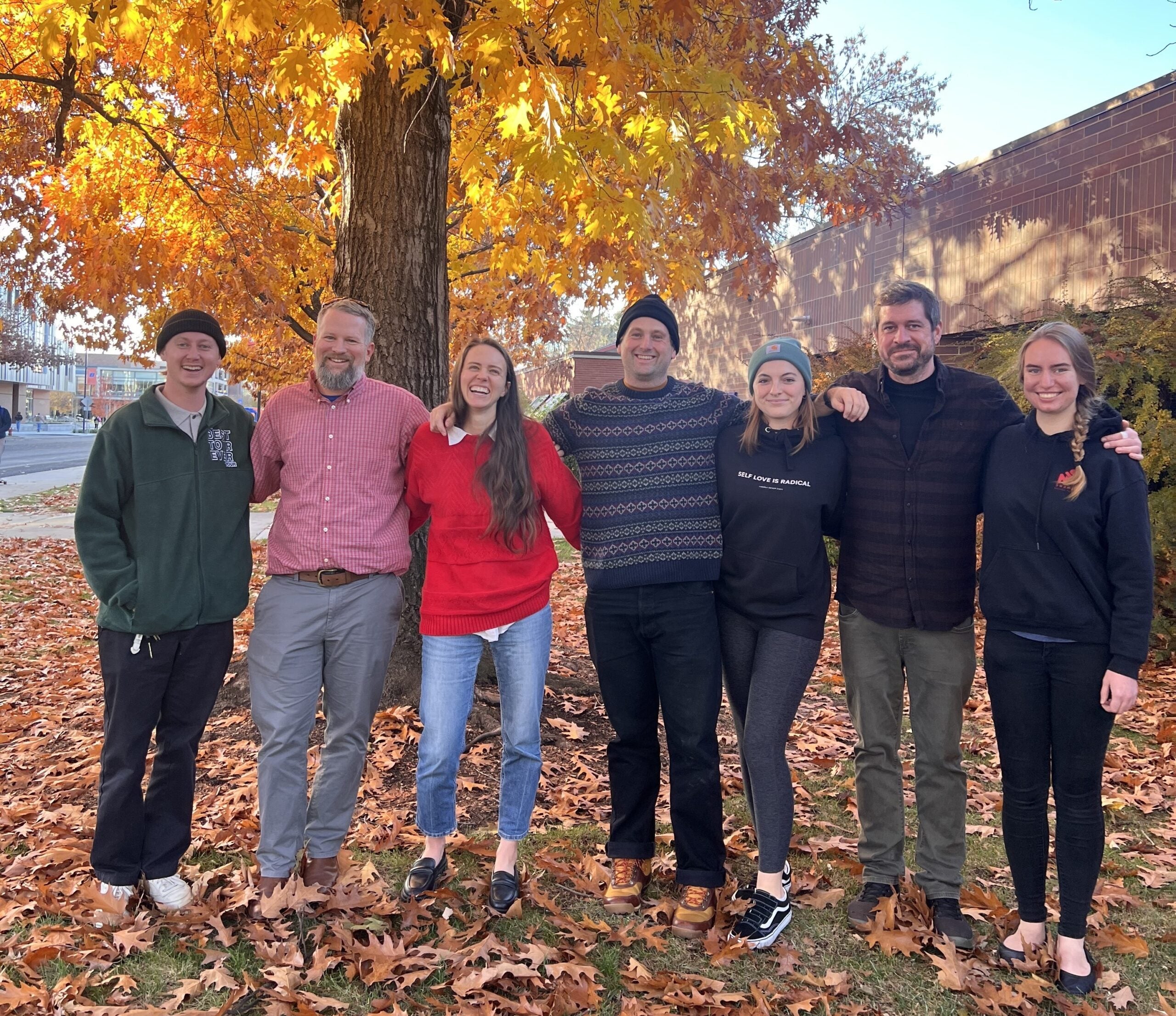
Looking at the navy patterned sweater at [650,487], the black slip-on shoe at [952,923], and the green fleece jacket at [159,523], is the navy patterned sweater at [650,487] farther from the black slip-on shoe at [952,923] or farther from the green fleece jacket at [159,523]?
the black slip-on shoe at [952,923]

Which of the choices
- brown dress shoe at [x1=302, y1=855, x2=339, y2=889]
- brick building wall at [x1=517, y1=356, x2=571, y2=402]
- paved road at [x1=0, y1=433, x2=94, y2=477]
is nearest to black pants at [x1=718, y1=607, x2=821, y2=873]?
brown dress shoe at [x1=302, y1=855, x2=339, y2=889]

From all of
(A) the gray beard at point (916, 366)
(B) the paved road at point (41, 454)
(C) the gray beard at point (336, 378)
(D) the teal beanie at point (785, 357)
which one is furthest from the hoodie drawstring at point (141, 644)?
(B) the paved road at point (41, 454)

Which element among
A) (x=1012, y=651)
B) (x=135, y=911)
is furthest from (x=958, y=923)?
(x=135, y=911)

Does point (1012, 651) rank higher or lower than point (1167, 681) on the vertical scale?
higher

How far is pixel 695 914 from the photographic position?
145 inches

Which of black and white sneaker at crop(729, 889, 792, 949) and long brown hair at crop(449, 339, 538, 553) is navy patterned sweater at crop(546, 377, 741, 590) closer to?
long brown hair at crop(449, 339, 538, 553)

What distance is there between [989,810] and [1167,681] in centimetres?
306

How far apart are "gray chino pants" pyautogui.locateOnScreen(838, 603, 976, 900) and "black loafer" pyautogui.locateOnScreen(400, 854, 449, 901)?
175 centimetres

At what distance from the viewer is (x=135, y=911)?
372 centimetres

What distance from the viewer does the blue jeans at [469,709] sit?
3770 millimetres

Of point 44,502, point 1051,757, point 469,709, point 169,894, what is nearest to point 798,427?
point 1051,757

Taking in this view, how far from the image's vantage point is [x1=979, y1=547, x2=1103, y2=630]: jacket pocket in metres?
3.31

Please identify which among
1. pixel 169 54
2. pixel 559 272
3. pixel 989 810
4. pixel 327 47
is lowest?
pixel 989 810

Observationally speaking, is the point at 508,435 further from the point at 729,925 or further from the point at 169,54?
the point at 169,54
